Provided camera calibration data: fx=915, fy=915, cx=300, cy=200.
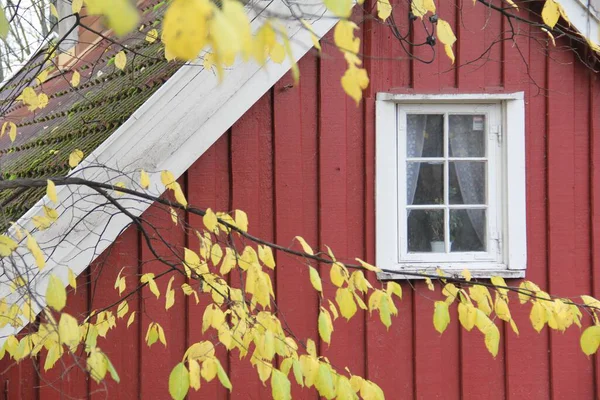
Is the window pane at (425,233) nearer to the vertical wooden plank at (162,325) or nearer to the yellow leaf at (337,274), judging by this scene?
the vertical wooden plank at (162,325)

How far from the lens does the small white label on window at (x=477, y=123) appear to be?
5.09 metres

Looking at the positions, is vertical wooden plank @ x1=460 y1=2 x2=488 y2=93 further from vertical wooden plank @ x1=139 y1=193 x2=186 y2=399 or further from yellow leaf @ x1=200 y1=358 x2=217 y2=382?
yellow leaf @ x1=200 y1=358 x2=217 y2=382

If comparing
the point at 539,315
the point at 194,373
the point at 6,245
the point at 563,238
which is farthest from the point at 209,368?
the point at 563,238

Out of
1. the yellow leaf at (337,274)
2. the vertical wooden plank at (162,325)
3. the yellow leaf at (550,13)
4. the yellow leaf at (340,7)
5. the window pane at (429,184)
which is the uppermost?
the yellow leaf at (550,13)

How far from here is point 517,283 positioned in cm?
499

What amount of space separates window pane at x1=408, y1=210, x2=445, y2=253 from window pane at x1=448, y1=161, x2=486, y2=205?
0.55ft

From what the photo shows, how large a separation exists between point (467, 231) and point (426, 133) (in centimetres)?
59

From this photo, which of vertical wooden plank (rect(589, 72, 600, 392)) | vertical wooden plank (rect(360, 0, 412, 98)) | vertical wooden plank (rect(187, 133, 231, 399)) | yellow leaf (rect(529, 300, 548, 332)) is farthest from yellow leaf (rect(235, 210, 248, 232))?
vertical wooden plank (rect(589, 72, 600, 392))

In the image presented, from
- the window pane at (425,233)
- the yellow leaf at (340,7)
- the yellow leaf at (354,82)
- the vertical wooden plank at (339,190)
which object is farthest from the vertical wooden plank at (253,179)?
the yellow leaf at (340,7)

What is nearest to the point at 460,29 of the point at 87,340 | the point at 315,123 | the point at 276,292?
the point at 315,123

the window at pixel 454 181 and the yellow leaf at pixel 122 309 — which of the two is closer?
the yellow leaf at pixel 122 309

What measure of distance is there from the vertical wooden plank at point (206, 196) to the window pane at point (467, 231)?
1301 millimetres

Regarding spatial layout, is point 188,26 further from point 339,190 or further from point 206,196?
point 339,190

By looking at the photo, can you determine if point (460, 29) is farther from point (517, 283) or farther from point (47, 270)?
point (47, 270)
